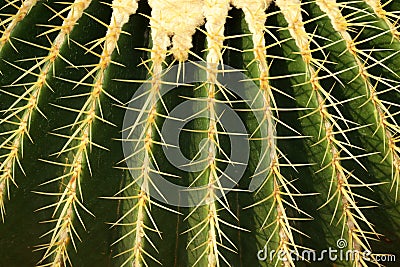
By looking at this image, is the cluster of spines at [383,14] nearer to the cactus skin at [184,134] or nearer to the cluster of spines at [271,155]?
the cactus skin at [184,134]

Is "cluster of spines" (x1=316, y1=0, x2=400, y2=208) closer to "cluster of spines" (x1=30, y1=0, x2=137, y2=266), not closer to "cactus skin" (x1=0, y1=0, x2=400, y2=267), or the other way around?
"cactus skin" (x1=0, y1=0, x2=400, y2=267)

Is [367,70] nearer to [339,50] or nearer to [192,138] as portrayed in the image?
[339,50]

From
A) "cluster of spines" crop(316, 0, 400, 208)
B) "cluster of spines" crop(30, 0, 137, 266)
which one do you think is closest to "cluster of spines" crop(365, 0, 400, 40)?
"cluster of spines" crop(316, 0, 400, 208)

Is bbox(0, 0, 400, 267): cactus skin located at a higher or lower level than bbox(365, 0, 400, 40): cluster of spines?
lower

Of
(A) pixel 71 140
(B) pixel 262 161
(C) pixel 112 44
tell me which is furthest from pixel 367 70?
(A) pixel 71 140

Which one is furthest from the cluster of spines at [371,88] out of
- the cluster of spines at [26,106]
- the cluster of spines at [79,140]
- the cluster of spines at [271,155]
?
the cluster of spines at [26,106]

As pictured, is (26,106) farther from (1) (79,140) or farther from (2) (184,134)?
(2) (184,134)

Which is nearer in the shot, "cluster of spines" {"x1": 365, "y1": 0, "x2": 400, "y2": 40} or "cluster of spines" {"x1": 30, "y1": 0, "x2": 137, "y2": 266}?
"cluster of spines" {"x1": 30, "y1": 0, "x2": 137, "y2": 266}
